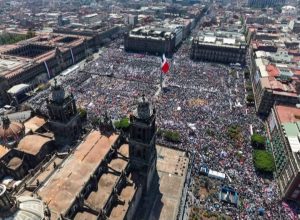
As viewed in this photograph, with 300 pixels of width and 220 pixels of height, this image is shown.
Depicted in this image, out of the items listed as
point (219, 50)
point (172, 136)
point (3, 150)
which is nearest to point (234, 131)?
point (172, 136)

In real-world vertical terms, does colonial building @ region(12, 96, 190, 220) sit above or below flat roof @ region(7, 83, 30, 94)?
above

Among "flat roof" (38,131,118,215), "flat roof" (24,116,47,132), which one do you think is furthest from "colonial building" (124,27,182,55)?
"flat roof" (38,131,118,215)

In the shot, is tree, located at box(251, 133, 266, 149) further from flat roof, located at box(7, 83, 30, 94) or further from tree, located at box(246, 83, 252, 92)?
flat roof, located at box(7, 83, 30, 94)

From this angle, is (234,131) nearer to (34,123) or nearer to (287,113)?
(287,113)

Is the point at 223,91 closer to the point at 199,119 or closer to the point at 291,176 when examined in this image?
the point at 199,119

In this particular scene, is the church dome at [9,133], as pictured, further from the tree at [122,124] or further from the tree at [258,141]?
the tree at [258,141]

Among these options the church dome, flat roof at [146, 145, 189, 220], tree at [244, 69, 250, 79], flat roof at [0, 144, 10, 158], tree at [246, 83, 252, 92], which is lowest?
flat roof at [146, 145, 189, 220]
